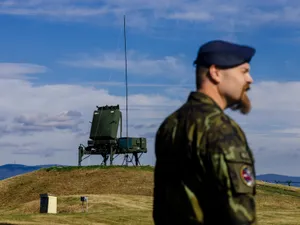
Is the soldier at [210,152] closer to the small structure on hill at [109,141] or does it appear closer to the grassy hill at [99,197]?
the grassy hill at [99,197]

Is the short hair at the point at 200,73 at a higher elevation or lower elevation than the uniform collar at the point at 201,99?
higher

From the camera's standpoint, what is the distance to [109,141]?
50.9 meters

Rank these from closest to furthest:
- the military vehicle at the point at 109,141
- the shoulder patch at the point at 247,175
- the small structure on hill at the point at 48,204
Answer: the shoulder patch at the point at 247,175
the small structure on hill at the point at 48,204
the military vehicle at the point at 109,141

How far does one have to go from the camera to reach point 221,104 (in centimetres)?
408

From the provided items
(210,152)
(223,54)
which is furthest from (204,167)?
(223,54)

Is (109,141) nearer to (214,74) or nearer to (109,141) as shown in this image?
(109,141)

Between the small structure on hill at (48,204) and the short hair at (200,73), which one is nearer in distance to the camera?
the short hair at (200,73)

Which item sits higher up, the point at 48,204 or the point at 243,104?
the point at 243,104

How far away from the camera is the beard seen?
412 centimetres

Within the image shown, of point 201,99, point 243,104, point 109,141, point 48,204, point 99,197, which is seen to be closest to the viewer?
point 201,99

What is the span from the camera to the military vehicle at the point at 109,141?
5038 cm

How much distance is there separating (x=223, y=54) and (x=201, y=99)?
0.32 m

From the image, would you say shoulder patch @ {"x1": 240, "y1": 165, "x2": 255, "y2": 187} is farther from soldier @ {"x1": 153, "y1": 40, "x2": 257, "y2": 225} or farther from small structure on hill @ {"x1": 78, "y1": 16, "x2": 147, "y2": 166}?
small structure on hill @ {"x1": 78, "y1": 16, "x2": 147, "y2": 166}

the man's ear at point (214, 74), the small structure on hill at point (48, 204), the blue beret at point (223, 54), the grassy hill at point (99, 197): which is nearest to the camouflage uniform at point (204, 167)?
the man's ear at point (214, 74)
